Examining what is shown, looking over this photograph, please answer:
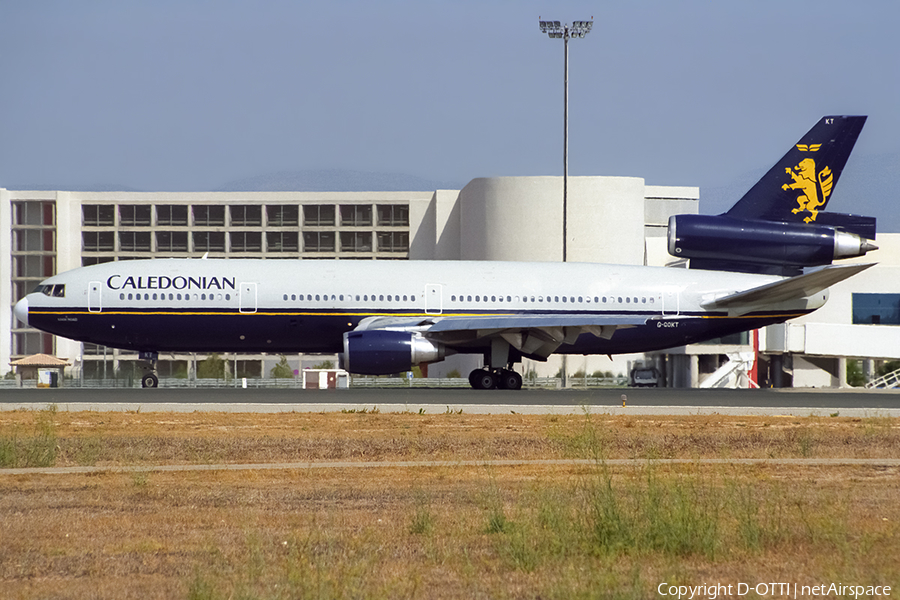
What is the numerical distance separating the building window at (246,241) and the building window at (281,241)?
87cm

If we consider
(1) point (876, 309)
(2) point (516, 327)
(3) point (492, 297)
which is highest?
(3) point (492, 297)

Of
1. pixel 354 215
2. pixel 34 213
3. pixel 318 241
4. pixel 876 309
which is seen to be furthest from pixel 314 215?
pixel 876 309

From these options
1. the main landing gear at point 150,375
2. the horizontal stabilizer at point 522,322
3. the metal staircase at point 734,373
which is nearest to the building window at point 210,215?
the metal staircase at point 734,373

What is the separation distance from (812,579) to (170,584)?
480 centimetres

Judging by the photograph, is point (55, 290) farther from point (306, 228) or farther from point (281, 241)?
point (281, 241)

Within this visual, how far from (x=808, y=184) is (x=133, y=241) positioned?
223 feet

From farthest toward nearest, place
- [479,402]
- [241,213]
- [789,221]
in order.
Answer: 1. [241,213]
2. [789,221]
3. [479,402]

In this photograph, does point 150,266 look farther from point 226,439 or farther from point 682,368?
point 682,368

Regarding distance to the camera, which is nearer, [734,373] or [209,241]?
[734,373]

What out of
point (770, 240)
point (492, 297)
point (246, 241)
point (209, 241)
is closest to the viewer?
point (492, 297)

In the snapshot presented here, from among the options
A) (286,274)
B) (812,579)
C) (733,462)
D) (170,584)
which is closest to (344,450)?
(733,462)

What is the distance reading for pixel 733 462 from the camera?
1427cm

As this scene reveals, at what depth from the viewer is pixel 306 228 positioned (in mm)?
87375

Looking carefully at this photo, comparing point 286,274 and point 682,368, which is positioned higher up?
A: point 286,274
